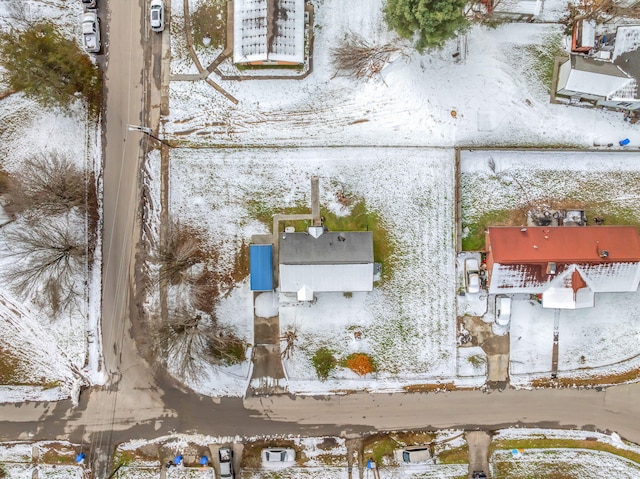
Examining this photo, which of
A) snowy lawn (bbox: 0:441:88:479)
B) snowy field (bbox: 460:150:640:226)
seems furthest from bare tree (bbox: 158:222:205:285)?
snowy field (bbox: 460:150:640:226)

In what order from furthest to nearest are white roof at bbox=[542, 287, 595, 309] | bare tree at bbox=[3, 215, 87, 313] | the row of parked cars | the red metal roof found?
the row of parked cars → bare tree at bbox=[3, 215, 87, 313] → white roof at bbox=[542, 287, 595, 309] → the red metal roof

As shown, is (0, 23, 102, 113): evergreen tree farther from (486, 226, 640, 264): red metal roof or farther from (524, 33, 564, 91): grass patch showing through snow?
(524, 33, 564, 91): grass patch showing through snow

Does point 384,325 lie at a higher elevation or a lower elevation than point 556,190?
lower

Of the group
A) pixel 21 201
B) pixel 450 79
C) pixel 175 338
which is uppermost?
pixel 450 79

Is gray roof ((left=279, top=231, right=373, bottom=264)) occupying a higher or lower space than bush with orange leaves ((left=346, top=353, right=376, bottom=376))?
higher

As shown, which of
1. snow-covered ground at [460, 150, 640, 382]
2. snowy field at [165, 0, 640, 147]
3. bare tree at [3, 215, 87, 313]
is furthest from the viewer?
snow-covered ground at [460, 150, 640, 382]

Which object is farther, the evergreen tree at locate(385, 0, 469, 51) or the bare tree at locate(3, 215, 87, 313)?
the bare tree at locate(3, 215, 87, 313)

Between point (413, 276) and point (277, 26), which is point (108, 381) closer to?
point (413, 276)

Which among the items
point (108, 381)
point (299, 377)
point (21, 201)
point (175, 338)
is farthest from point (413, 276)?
point (21, 201)
